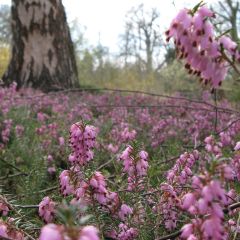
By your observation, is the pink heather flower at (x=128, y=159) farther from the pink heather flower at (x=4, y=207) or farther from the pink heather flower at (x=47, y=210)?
the pink heather flower at (x=4, y=207)

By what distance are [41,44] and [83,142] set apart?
38.4 ft

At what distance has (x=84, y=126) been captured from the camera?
2.55 meters

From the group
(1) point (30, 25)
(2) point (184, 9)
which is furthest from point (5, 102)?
(2) point (184, 9)

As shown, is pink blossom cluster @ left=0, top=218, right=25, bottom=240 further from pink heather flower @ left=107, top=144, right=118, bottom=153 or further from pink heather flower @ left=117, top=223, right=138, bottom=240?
pink heather flower @ left=107, top=144, right=118, bottom=153

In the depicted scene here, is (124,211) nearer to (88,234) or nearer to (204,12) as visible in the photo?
(204,12)

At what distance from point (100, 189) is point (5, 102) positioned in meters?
6.66

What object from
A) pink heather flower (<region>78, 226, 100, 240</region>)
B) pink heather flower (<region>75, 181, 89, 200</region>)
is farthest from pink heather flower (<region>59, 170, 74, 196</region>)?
pink heather flower (<region>78, 226, 100, 240</region>)

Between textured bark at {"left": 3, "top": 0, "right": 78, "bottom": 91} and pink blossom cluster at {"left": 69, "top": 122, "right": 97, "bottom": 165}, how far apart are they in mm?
11193

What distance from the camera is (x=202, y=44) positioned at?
5.23 feet

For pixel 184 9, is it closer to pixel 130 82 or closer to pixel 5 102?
pixel 5 102

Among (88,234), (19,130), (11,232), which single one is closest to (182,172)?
(11,232)

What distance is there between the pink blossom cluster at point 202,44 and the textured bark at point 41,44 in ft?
39.8

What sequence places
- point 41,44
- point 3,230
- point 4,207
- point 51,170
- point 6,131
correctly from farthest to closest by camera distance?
1. point 41,44
2. point 6,131
3. point 51,170
4. point 4,207
5. point 3,230

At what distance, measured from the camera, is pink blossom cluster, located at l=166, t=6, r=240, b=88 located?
1.60 metres
